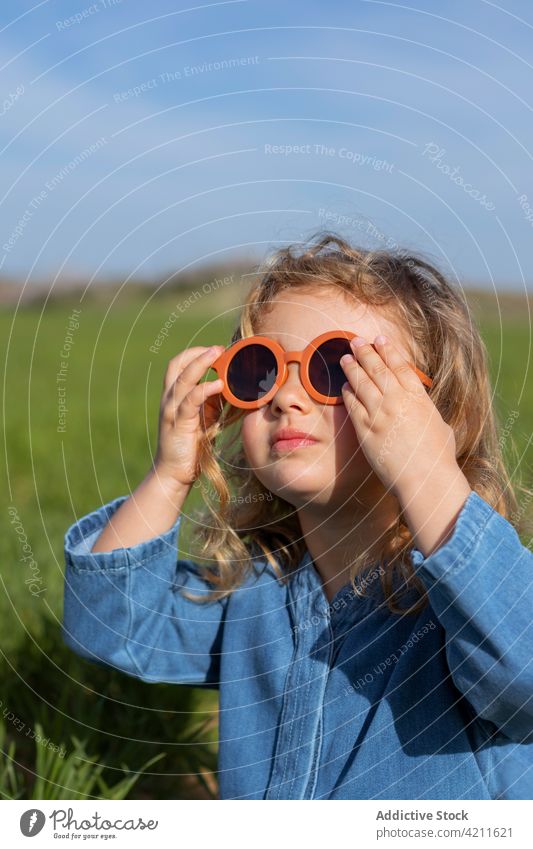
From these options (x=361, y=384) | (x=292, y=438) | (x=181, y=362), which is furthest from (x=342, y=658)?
(x=181, y=362)

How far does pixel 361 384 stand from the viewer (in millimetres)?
1745

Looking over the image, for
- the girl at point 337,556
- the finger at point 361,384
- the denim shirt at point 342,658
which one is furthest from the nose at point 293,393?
the denim shirt at point 342,658

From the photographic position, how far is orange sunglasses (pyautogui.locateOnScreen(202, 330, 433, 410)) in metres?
1.80

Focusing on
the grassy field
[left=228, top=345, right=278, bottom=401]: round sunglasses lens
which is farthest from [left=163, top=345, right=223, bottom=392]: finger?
the grassy field

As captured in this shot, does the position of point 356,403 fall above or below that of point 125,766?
above

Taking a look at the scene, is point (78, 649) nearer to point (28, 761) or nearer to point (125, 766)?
point (125, 766)

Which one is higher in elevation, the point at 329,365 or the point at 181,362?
the point at 181,362

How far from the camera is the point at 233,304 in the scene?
2191 mm

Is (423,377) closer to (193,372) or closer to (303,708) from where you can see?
(193,372)

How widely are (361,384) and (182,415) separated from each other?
17.6 inches

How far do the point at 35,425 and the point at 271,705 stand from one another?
21.4 feet

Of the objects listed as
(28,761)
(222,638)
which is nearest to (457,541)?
(222,638)

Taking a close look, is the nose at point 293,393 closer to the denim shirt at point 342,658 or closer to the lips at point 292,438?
the lips at point 292,438
